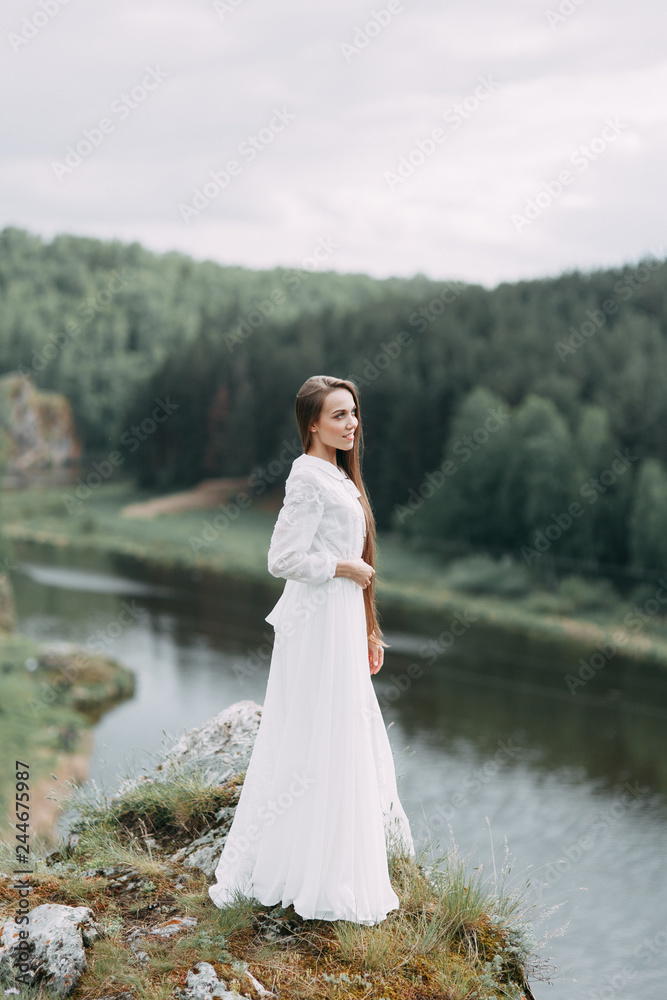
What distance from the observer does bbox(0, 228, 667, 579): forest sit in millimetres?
43594

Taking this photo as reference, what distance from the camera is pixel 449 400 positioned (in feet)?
182

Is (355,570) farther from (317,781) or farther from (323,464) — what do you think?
(317,781)

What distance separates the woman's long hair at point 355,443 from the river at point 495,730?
1792mm

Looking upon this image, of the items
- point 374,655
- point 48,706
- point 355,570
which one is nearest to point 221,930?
point 374,655

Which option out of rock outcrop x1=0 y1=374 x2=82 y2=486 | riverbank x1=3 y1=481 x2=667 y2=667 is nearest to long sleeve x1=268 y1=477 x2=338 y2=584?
riverbank x1=3 y1=481 x2=667 y2=667

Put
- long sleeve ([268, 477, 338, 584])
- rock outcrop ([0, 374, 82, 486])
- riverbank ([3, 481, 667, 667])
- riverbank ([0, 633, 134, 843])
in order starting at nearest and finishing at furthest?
long sleeve ([268, 477, 338, 584]), riverbank ([0, 633, 134, 843]), riverbank ([3, 481, 667, 667]), rock outcrop ([0, 374, 82, 486])

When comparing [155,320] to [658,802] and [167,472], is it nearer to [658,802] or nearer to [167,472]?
[167,472]

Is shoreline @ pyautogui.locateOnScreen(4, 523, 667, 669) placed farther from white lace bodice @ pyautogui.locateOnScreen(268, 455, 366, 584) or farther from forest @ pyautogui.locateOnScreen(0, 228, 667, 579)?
white lace bodice @ pyautogui.locateOnScreen(268, 455, 366, 584)

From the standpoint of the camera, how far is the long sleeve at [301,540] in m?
4.93

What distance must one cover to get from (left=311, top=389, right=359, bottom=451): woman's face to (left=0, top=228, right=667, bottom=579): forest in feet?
96.8

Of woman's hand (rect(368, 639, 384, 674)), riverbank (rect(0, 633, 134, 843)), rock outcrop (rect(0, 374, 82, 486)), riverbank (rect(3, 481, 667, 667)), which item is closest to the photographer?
woman's hand (rect(368, 639, 384, 674))

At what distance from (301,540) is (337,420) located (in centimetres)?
67

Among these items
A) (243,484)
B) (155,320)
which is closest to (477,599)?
(243,484)

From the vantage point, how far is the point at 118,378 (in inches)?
3536
